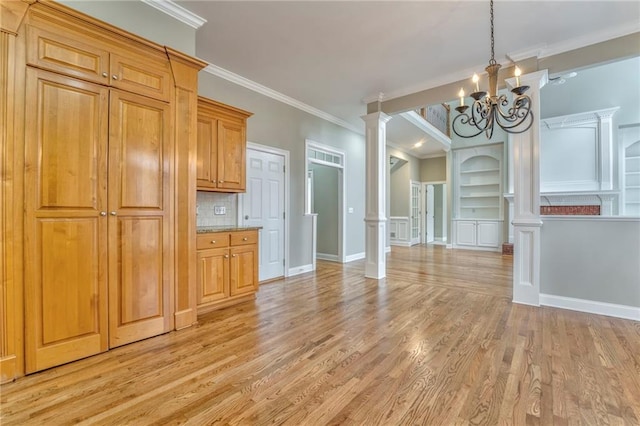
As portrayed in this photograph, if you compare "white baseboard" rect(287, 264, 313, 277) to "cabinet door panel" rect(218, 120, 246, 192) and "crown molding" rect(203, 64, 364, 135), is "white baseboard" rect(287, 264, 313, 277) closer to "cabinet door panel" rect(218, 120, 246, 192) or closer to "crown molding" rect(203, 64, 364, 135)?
"cabinet door panel" rect(218, 120, 246, 192)

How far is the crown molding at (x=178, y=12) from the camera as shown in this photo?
2.66 metres

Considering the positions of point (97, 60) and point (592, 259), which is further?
point (592, 259)

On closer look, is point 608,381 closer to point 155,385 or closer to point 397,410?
point 397,410

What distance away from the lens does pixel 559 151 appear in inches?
268

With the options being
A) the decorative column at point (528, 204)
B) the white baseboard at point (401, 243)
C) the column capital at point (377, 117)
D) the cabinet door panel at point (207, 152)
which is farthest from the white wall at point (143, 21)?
the white baseboard at point (401, 243)

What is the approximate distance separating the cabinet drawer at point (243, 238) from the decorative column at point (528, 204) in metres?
3.12

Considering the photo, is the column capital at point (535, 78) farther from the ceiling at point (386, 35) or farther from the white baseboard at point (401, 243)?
the white baseboard at point (401, 243)

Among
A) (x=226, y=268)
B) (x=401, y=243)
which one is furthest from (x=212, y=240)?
(x=401, y=243)

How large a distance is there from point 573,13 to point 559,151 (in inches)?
199

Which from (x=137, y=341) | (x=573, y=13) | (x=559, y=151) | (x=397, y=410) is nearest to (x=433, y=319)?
(x=397, y=410)

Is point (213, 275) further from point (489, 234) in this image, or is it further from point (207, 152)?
point (489, 234)

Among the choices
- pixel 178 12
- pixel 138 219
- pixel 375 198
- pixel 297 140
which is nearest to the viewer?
pixel 138 219

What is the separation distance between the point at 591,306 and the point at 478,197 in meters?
5.96

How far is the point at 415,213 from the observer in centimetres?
975
